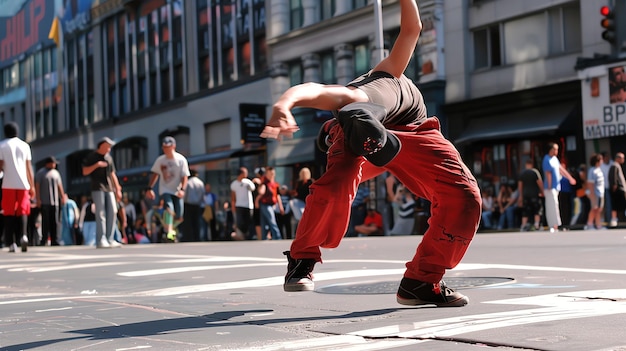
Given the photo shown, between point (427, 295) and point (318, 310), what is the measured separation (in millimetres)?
592

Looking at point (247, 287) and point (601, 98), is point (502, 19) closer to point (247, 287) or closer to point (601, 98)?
point (601, 98)

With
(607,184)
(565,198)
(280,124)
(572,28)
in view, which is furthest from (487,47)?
(280,124)

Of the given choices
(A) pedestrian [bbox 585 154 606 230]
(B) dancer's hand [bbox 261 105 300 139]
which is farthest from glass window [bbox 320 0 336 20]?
(B) dancer's hand [bbox 261 105 300 139]

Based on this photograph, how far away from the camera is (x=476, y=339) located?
164 inches

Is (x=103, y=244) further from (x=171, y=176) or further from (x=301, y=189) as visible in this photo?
(x=301, y=189)

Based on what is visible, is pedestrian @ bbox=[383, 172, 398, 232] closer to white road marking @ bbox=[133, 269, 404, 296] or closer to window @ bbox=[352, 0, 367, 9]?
window @ bbox=[352, 0, 367, 9]

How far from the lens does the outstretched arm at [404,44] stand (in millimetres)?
5480

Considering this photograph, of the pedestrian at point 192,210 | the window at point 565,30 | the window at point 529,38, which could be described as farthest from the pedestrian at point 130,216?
the window at point 565,30

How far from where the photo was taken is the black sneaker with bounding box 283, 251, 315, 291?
5457mm

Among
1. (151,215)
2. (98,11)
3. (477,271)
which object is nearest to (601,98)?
(151,215)

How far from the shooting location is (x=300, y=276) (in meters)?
5.50

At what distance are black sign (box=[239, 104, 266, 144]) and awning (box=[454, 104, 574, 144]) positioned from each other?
9.12 metres

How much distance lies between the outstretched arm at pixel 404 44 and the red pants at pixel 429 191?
322mm

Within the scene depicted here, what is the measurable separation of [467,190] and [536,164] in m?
24.7
